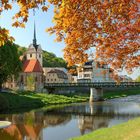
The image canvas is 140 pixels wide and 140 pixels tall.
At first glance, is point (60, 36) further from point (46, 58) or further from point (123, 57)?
point (46, 58)

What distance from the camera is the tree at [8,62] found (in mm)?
68988

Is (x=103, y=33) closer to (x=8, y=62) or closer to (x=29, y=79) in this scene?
(x=8, y=62)

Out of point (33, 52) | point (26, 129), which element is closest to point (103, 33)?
point (26, 129)

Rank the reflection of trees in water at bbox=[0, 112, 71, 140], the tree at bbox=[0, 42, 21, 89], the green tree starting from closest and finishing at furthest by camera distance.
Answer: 1. the reflection of trees in water at bbox=[0, 112, 71, 140]
2. the tree at bbox=[0, 42, 21, 89]
3. the green tree

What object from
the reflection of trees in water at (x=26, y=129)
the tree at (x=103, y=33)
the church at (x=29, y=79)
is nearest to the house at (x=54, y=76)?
the church at (x=29, y=79)

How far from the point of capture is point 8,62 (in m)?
71.0

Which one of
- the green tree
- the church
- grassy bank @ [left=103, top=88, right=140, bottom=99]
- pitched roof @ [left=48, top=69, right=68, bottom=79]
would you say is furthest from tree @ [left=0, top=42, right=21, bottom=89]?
pitched roof @ [left=48, top=69, right=68, bottom=79]

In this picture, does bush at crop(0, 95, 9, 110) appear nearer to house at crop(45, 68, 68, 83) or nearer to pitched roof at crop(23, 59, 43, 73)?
pitched roof at crop(23, 59, 43, 73)

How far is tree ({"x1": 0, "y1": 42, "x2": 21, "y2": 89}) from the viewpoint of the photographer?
6899cm

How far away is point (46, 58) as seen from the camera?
618ft

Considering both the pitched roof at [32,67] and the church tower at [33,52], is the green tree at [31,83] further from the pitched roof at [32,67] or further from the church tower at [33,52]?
the church tower at [33,52]

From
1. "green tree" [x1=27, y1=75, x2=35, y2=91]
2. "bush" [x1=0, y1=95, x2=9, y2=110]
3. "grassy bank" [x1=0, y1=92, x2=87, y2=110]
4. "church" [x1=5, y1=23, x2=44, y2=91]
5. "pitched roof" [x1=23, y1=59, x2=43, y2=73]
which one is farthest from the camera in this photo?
"pitched roof" [x1=23, y1=59, x2=43, y2=73]

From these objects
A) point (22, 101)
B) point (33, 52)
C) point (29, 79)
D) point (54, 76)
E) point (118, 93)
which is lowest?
point (22, 101)

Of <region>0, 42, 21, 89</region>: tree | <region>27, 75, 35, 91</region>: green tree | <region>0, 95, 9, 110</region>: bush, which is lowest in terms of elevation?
<region>0, 95, 9, 110</region>: bush
